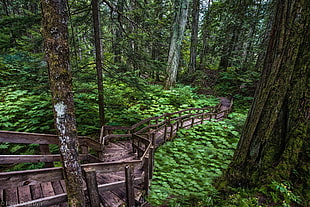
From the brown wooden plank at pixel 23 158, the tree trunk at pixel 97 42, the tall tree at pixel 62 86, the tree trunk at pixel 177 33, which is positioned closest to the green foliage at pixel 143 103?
the tree trunk at pixel 97 42

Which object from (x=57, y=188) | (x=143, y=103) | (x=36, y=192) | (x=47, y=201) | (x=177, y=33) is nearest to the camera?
(x=47, y=201)

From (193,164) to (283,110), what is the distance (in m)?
3.33

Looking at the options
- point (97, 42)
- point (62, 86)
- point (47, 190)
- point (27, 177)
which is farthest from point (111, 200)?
point (97, 42)

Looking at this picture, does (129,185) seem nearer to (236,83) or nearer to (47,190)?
(47,190)

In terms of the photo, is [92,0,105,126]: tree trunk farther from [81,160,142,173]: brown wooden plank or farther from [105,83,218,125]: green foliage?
[81,160,142,173]: brown wooden plank

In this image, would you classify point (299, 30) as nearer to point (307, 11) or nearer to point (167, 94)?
point (307, 11)

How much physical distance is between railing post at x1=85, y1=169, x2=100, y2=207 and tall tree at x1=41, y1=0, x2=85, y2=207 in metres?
0.13

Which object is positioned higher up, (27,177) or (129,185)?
(27,177)

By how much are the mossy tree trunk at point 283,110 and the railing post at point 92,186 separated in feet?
9.15

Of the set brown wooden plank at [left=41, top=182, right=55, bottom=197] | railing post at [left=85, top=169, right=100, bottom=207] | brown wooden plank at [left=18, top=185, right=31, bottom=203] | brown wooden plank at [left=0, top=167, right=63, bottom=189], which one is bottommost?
brown wooden plank at [left=41, top=182, right=55, bottom=197]

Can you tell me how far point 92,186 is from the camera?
255cm

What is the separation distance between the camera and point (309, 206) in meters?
2.11

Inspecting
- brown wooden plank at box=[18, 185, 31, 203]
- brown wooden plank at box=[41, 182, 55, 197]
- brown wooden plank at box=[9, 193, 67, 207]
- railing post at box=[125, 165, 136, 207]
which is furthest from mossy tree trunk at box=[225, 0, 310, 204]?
brown wooden plank at box=[18, 185, 31, 203]

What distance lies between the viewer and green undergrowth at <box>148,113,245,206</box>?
3375mm
